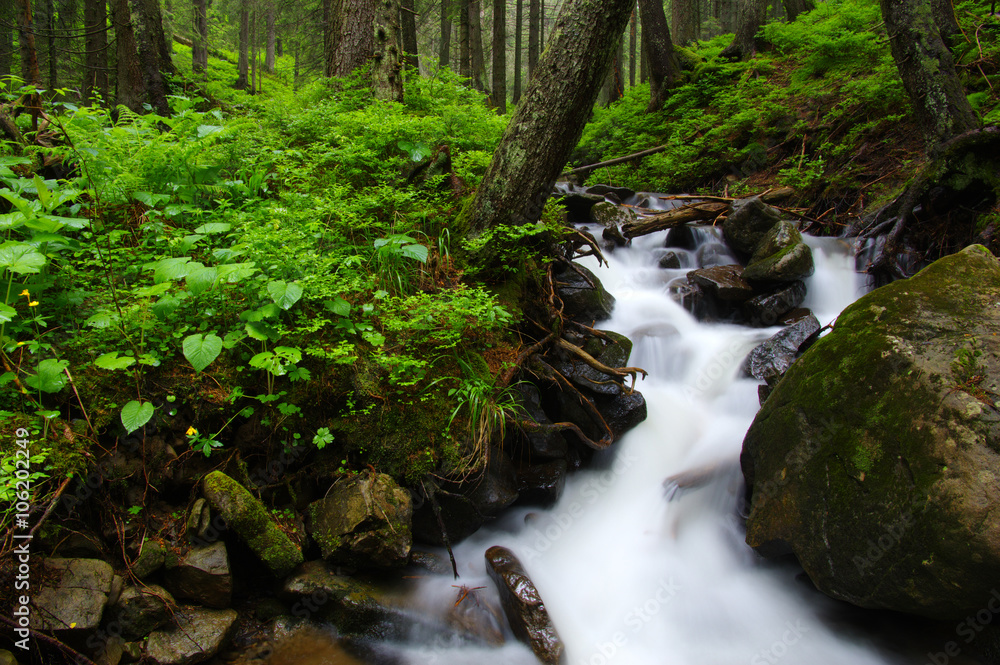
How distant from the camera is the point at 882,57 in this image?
862cm

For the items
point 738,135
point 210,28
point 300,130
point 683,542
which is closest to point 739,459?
point 683,542

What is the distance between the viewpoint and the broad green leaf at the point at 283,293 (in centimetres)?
285

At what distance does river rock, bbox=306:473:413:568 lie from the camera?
9.50 ft

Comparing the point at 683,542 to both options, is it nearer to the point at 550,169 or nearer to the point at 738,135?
the point at 550,169

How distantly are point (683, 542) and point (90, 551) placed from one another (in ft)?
12.9

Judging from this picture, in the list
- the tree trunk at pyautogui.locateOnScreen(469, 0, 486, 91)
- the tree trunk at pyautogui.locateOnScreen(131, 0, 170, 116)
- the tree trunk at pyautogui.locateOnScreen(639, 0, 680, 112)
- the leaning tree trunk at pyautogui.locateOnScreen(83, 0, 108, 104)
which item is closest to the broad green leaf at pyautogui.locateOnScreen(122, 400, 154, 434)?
the tree trunk at pyautogui.locateOnScreen(131, 0, 170, 116)

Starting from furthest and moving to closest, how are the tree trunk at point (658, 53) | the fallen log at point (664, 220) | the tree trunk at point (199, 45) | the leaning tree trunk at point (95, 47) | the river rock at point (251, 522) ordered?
1. the tree trunk at point (199, 45)
2. the tree trunk at point (658, 53)
3. the leaning tree trunk at point (95, 47)
4. the fallen log at point (664, 220)
5. the river rock at point (251, 522)

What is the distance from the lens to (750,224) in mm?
6551

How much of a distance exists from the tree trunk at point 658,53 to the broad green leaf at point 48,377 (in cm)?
1289

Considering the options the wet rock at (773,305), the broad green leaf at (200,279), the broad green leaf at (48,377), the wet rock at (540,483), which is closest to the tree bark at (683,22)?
the wet rock at (773,305)

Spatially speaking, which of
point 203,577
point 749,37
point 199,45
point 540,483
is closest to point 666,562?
point 540,483

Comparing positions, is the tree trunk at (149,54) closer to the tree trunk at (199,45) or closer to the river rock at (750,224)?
the tree trunk at (199,45)

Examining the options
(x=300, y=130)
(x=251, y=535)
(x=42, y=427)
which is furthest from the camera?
(x=300, y=130)

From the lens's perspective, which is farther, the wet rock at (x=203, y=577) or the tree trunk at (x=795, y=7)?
the tree trunk at (x=795, y=7)
